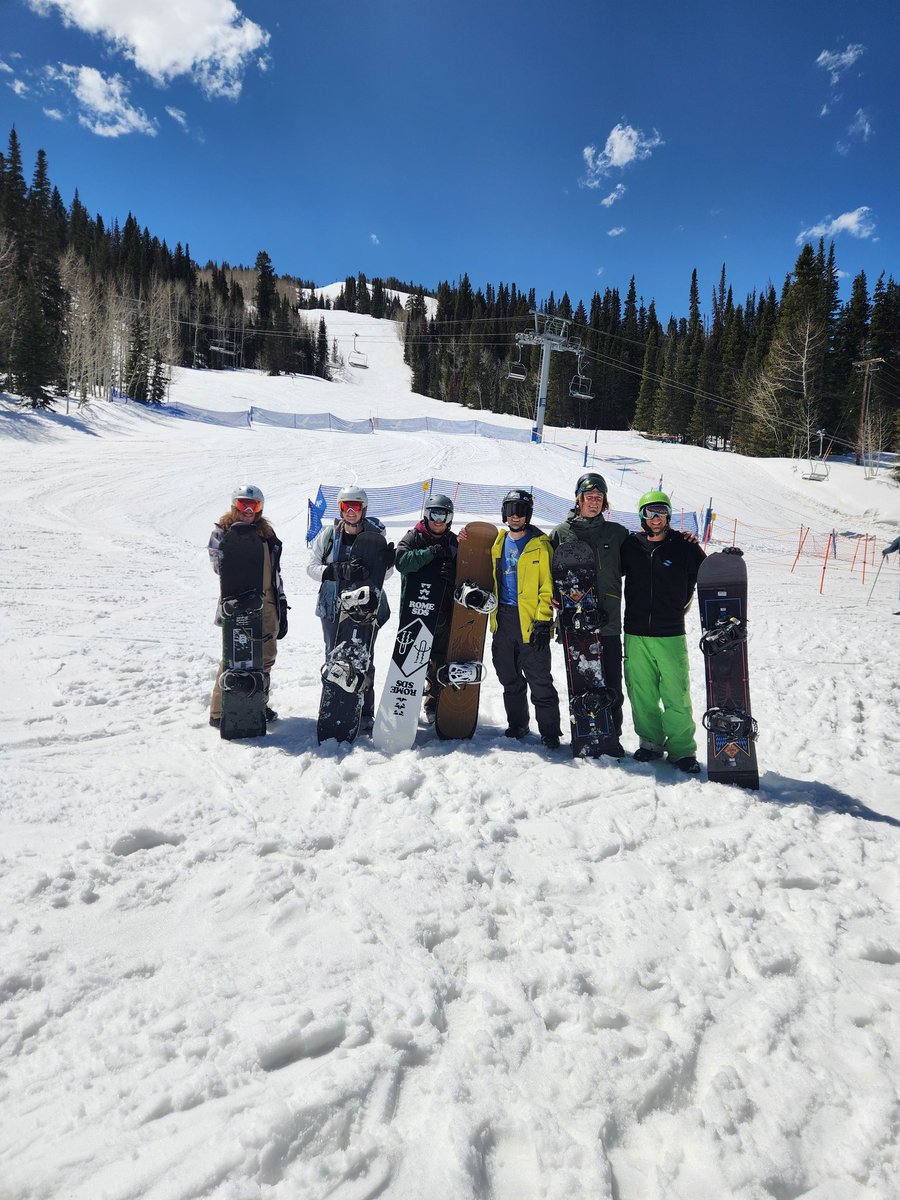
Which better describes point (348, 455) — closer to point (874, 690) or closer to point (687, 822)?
point (874, 690)

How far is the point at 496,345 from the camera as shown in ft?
264

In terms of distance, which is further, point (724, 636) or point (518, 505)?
point (518, 505)

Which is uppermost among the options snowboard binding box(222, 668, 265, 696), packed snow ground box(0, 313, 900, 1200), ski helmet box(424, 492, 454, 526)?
ski helmet box(424, 492, 454, 526)

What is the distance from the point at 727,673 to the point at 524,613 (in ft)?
4.60

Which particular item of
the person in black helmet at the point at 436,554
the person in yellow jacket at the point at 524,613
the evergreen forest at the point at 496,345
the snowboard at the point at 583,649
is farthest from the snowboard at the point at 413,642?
the evergreen forest at the point at 496,345

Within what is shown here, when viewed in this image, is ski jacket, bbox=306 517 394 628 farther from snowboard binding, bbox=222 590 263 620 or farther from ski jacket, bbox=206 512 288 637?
snowboard binding, bbox=222 590 263 620

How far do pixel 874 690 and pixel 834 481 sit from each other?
2836cm

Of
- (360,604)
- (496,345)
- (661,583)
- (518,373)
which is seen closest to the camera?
(661,583)

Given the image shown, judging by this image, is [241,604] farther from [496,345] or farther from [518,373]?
[496,345]

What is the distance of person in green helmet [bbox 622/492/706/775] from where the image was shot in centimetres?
387

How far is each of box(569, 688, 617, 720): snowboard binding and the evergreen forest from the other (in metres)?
33.4

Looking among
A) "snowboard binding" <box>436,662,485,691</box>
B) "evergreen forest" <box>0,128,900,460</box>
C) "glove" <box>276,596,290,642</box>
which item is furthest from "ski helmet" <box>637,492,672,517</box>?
"evergreen forest" <box>0,128,900,460</box>

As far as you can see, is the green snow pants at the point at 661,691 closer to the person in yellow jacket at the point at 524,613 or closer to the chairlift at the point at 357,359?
the person in yellow jacket at the point at 524,613

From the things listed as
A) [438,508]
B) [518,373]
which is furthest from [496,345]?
[438,508]
